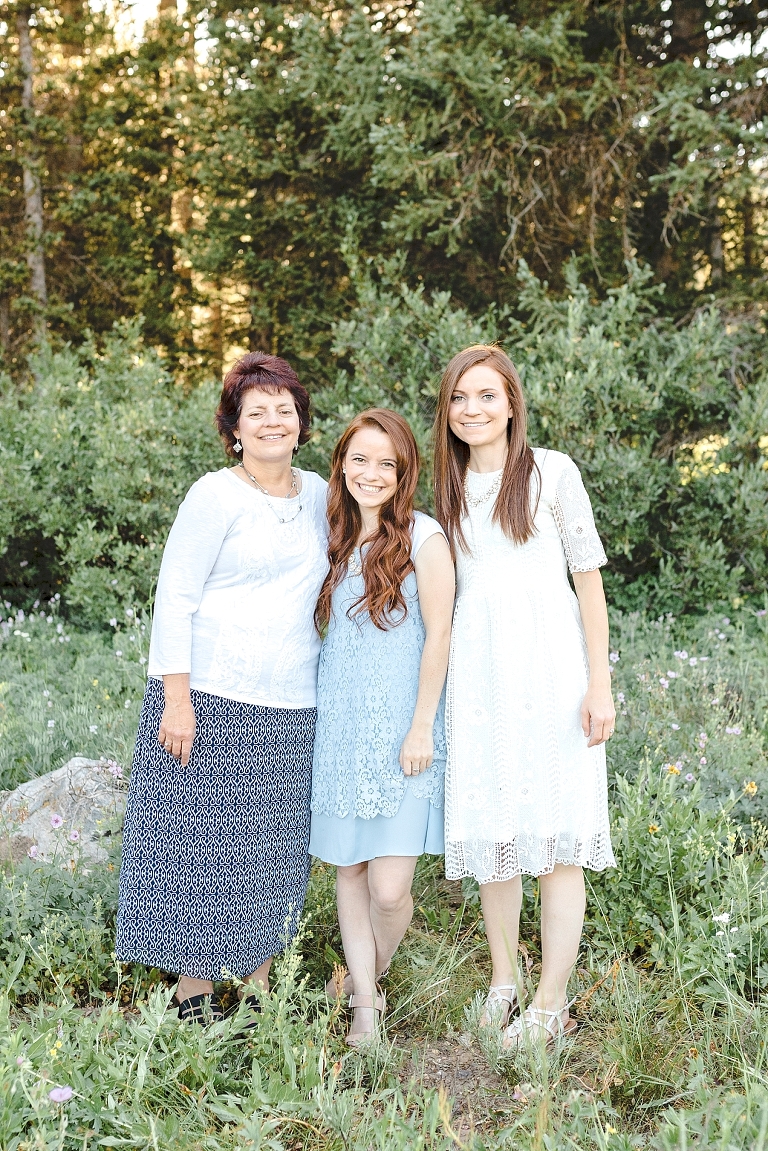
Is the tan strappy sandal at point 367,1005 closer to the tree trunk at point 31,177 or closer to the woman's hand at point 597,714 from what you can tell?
the woman's hand at point 597,714

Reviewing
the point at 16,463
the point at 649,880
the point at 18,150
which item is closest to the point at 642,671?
the point at 649,880

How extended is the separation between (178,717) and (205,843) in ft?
1.24

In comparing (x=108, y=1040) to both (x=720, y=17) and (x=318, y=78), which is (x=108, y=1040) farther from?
(x=720, y=17)

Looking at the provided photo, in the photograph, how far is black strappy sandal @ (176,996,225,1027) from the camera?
8.66 ft

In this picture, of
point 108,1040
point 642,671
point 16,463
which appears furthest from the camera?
point 16,463

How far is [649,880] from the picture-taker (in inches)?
123

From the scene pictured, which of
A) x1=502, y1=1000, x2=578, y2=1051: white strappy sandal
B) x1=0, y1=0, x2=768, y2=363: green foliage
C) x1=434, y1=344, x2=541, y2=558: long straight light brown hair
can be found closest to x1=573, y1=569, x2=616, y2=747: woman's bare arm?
x1=434, y1=344, x2=541, y2=558: long straight light brown hair

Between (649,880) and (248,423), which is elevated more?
(248,423)

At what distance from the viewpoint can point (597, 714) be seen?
2.64 metres

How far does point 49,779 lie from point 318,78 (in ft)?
20.4

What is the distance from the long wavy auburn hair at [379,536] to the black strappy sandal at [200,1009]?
113 cm

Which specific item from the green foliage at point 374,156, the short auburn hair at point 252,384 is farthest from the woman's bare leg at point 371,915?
the green foliage at point 374,156

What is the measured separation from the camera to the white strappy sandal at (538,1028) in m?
2.54

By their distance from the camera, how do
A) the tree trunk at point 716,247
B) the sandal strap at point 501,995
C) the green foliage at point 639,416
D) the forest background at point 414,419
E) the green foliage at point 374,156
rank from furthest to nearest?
the tree trunk at point 716,247 → the green foliage at point 374,156 → the green foliage at point 639,416 → the sandal strap at point 501,995 → the forest background at point 414,419
